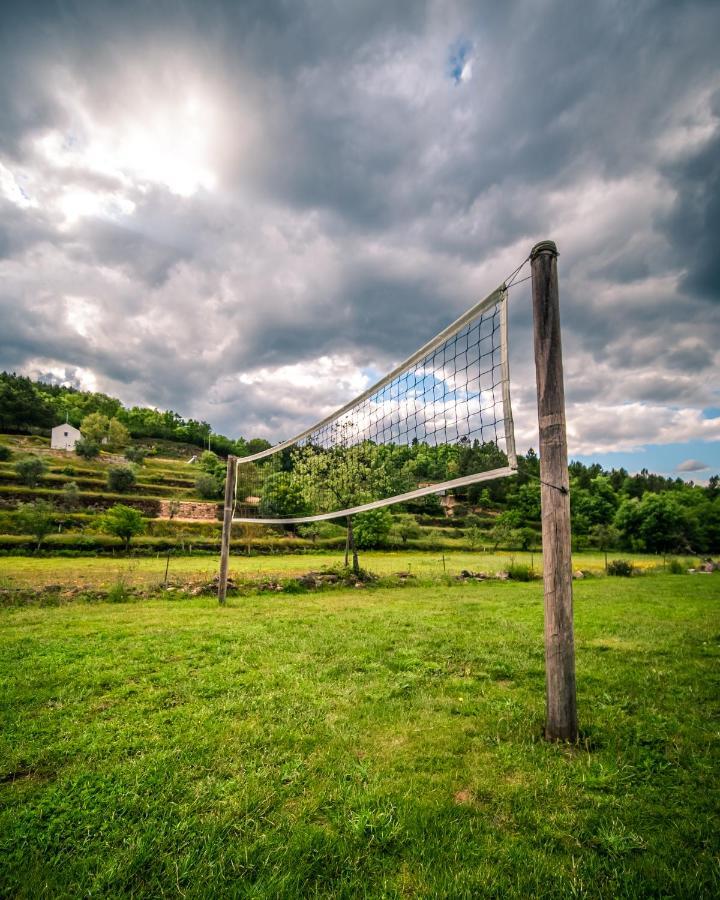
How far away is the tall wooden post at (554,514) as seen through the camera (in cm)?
334

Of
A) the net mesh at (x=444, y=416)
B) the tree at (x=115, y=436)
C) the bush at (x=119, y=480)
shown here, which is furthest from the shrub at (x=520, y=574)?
the tree at (x=115, y=436)

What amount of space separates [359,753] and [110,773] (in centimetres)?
180

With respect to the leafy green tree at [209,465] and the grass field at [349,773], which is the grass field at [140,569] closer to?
the grass field at [349,773]

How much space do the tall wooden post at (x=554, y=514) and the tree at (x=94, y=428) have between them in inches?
3271

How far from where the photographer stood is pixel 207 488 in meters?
51.5

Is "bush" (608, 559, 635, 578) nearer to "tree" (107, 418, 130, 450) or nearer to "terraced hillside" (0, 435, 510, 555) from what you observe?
"terraced hillside" (0, 435, 510, 555)

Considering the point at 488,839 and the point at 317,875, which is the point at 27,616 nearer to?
the point at 317,875

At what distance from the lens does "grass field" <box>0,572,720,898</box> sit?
209 cm

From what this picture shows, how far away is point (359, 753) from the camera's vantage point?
317 cm

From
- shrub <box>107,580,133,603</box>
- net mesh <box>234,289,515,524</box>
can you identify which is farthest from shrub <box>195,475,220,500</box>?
net mesh <box>234,289,515,524</box>

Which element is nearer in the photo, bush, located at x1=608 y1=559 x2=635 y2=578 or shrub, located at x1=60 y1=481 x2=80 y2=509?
bush, located at x1=608 y1=559 x2=635 y2=578

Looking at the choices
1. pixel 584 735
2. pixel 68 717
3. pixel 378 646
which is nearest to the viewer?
pixel 584 735

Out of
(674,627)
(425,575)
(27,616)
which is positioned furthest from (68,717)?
(425,575)

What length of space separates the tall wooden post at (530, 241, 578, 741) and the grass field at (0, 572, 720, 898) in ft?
1.33
